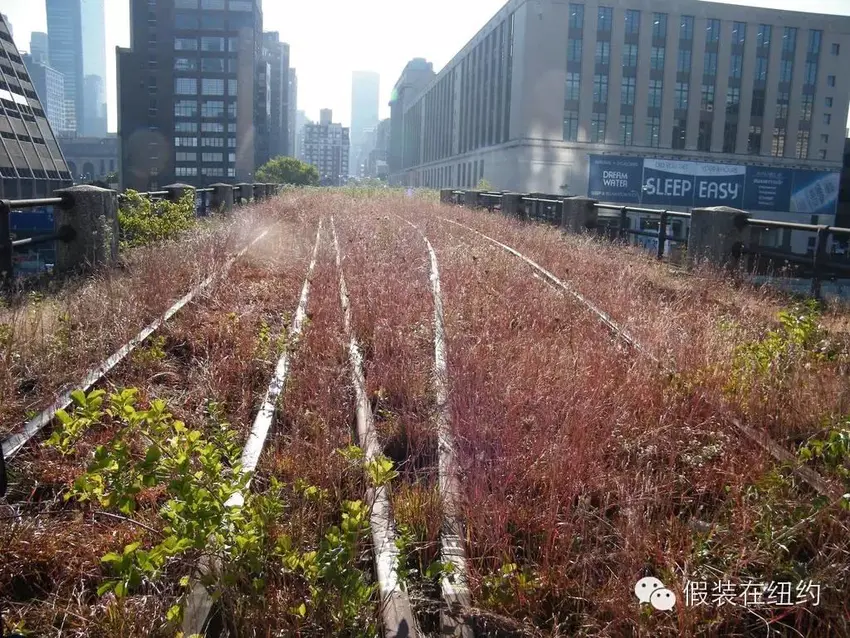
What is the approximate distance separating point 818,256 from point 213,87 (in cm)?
12206

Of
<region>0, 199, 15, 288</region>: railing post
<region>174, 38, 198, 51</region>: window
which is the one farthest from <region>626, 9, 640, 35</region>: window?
<region>0, 199, 15, 288</region>: railing post

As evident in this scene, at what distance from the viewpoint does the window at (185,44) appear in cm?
11862

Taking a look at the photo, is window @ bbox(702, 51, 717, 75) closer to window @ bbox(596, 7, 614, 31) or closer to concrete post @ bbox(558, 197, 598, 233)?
window @ bbox(596, 7, 614, 31)

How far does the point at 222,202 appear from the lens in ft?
77.0

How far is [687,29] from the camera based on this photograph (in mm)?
75750

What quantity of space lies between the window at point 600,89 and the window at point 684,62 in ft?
28.3

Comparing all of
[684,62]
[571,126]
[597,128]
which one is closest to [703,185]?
[571,126]

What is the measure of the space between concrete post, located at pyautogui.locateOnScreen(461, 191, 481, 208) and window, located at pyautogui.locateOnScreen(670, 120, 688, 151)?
1939 inches

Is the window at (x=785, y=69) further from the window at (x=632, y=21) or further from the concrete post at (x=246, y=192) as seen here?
the concrete post at (x=246, y=192)

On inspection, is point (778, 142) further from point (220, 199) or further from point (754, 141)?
point (220, 199)

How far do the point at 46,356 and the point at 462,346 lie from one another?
10.3ft

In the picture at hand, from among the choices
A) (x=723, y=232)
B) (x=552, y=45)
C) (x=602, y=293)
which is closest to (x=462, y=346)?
(x=602, y=293)

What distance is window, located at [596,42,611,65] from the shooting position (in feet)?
241

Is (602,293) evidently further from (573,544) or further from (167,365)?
(573,544)
